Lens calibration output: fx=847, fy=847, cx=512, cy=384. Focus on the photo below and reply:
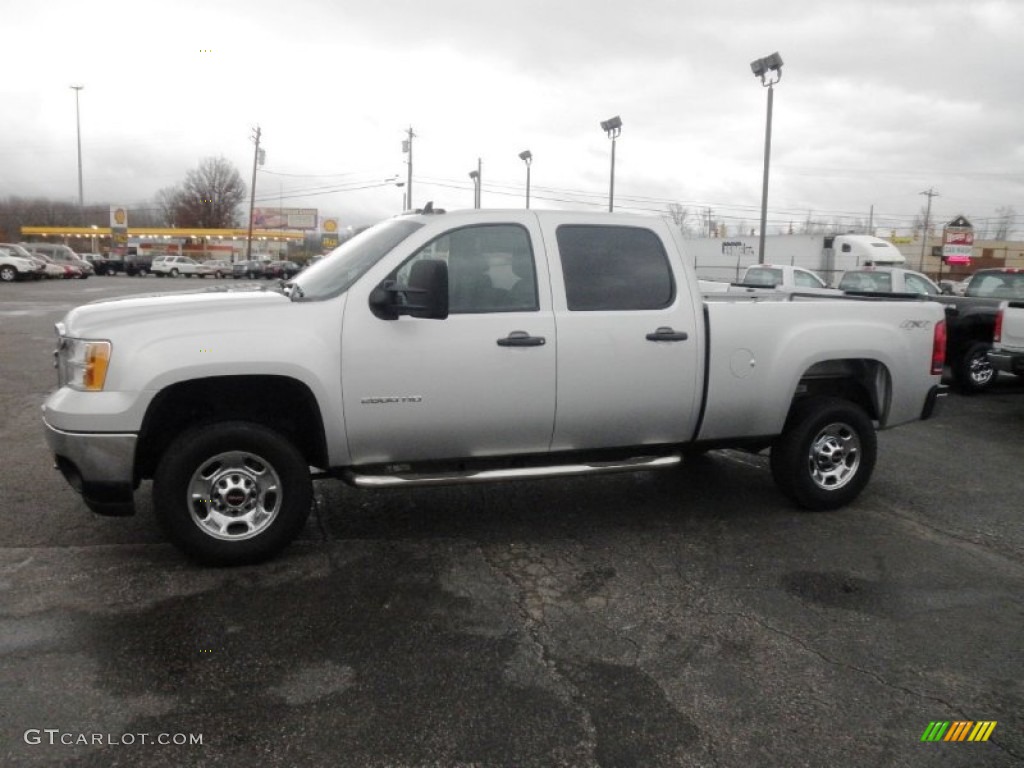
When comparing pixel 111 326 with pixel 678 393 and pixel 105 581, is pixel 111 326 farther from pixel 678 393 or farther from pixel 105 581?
pixel 678 393

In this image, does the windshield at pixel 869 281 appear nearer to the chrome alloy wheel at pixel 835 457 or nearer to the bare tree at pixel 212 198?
the chrome alloy wheel at pixel 835 457

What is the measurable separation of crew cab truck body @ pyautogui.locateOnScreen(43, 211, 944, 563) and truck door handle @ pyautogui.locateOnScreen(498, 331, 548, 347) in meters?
0.01

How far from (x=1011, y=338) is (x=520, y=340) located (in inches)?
282

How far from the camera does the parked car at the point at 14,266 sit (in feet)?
126

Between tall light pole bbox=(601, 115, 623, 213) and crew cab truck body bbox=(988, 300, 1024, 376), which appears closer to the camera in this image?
crew cab truck body bbox=(988, 300, 1024, 376)

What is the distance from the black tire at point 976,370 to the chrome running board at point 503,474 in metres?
8.14

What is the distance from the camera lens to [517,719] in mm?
3164

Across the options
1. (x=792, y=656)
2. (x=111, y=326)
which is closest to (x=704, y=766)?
(x=792, y=656)

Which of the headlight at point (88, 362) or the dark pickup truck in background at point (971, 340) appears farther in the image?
the dark pickup truck in background at point (971, 340)

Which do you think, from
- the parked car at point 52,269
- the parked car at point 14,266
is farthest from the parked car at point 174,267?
the parked car at point 14,266

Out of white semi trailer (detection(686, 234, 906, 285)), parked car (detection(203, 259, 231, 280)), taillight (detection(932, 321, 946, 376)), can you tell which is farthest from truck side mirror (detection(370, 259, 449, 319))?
parked car (detection(203, 259, 231, 280))

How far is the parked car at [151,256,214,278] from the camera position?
5828 cm

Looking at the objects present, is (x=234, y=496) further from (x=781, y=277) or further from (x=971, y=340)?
(x=781, y=277)

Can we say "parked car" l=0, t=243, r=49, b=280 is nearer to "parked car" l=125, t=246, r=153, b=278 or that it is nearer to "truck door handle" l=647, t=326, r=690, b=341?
"parked car" l=125, t=246, r=153, b=278
